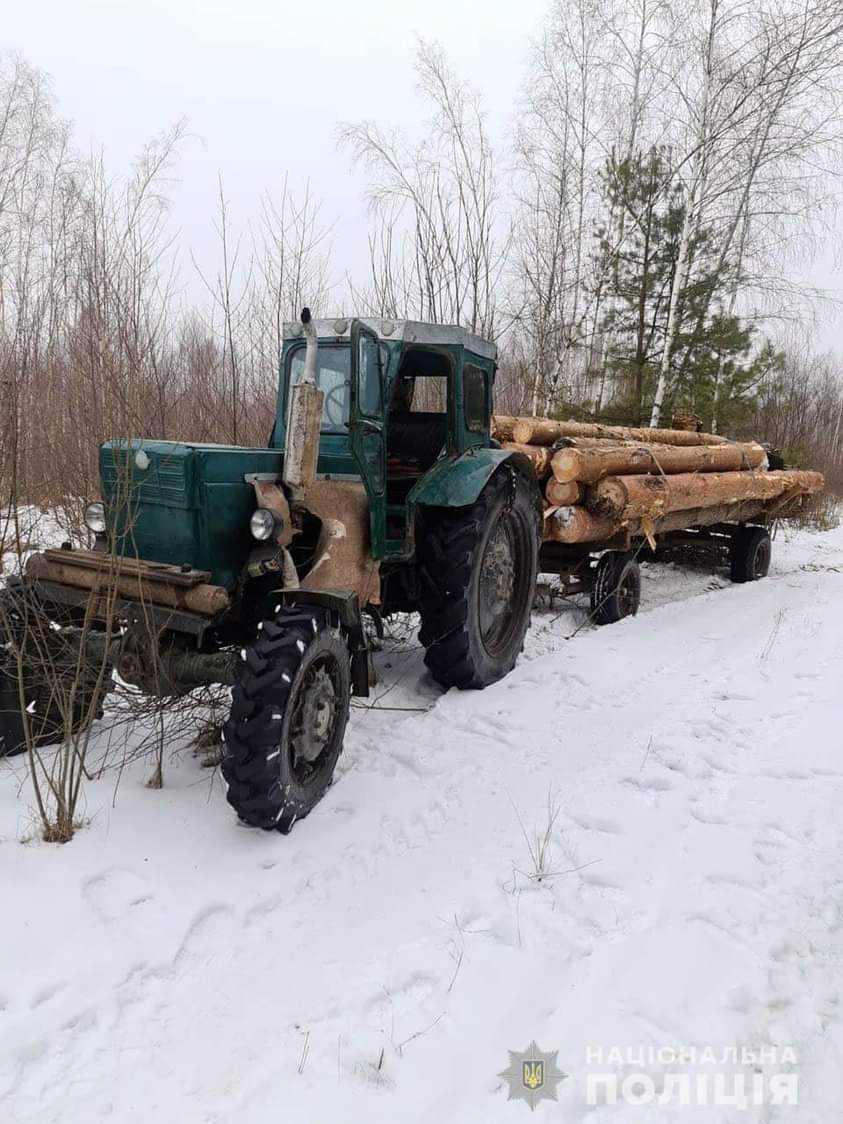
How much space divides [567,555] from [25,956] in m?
5.31

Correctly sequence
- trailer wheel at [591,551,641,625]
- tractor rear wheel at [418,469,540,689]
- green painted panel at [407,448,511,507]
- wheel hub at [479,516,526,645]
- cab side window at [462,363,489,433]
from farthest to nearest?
trailer wheel at [591,551,641,625] → wheel hub at [479,516,526,645] → cab side window at [462,363,489,433] → tractor rear wheel at [418,469,540,689] → green painted panel at [407,448,511,507]

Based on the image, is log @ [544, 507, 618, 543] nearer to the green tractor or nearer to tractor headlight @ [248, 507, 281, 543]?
the green tractor

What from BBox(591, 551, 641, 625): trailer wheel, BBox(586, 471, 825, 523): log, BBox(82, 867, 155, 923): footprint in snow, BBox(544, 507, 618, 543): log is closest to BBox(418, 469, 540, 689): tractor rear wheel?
BBox(544, 507, 618, 543): log

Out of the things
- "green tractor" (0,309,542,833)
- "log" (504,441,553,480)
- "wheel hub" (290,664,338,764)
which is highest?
"log" (504,441,553,480)

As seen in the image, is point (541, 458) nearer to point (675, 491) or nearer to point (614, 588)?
point (614, 588)

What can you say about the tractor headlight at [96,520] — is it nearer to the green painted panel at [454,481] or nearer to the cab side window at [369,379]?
the cab side window at [369,379]

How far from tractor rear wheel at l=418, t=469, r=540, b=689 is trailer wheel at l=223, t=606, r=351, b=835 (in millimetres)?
1322

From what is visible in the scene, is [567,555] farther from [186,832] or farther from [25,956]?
[25,956]

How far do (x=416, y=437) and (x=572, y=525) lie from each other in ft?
5.85

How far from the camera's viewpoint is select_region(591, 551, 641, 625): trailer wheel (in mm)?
6465

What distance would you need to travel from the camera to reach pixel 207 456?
3260mm

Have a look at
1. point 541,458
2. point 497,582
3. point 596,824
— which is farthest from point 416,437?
point 596,824

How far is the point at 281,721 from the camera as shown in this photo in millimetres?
2770

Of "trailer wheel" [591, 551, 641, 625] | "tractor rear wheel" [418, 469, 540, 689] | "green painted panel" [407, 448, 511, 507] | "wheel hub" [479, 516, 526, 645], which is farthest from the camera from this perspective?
"trailer wheel" [591, 551, 641, 625]
